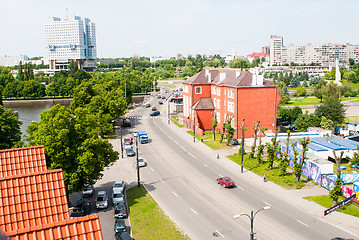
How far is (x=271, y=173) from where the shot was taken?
4097 cm

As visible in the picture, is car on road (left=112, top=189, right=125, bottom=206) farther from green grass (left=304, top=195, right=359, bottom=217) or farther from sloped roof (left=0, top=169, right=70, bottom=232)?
green grass (left=304, top=195, right=359, bottom=217)

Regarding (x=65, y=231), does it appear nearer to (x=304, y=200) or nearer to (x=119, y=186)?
(x=119, y=186)

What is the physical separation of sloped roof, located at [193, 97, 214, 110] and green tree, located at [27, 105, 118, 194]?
34566 mm

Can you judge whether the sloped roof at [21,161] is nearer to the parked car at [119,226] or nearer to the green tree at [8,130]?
the parked car at [119,226]

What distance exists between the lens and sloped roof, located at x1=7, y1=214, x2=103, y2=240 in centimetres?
965

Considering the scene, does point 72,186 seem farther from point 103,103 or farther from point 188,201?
point 103,103

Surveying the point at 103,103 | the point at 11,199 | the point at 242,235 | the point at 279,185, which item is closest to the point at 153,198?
the point at 242,235

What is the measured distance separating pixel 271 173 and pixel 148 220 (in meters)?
18.9

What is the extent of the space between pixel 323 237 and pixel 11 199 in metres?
23.5

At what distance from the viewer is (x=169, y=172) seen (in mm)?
43219

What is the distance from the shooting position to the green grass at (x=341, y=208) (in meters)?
30.2

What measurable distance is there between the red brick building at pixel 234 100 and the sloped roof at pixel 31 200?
45.8 m

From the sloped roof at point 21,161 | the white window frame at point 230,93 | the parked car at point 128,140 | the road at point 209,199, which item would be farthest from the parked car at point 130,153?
the sloped roof at point 21,161

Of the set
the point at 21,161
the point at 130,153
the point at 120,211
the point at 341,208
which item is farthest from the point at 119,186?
the point at 341,208
